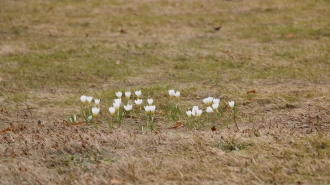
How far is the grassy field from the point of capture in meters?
4.18

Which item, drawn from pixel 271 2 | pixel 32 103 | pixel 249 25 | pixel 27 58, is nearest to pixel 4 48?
pixel 27 58

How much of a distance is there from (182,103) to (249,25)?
4.91m

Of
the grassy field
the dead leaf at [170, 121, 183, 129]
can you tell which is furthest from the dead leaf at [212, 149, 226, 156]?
the dead leaf at [170, 121, 183, 129]

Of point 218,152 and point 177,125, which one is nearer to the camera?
point 218,152

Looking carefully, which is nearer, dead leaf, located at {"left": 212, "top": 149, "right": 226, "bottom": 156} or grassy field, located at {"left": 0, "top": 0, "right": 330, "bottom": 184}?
grassy field, located at {"left": 0, "top": 0, "right": 330, "bottom": 184}

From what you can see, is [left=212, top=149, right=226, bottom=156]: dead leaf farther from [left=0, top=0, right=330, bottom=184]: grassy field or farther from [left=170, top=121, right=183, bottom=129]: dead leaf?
[left=170, top=121, right=183, bottom=129]: dead leaf

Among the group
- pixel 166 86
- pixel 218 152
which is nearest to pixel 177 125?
pixel 218 152

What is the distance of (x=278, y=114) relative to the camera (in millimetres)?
5680

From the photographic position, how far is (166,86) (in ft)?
23.2

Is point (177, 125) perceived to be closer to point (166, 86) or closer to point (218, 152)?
point (218, 152)

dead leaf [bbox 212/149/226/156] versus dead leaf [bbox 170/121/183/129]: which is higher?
dead leaf [bbox 212/149/226/156]

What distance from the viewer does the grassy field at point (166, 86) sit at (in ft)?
13.7

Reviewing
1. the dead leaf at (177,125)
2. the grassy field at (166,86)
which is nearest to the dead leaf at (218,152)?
the grassy field at (166,86)

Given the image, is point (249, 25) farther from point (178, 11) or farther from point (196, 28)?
point (178, 11)
